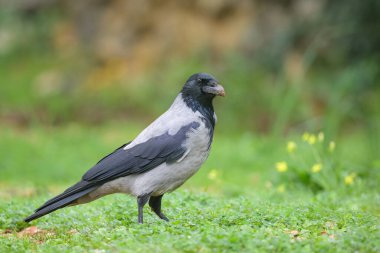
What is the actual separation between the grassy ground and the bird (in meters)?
0.24

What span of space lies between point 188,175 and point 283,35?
34.8 ft

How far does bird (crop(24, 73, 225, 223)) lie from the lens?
19.6ft

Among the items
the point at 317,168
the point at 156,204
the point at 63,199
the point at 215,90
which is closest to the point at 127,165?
the point at 156,204

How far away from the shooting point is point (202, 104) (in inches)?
252

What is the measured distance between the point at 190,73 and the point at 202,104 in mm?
9810

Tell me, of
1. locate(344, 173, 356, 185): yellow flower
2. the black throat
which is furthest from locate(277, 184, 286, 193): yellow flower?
the black throat

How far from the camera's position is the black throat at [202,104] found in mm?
6320

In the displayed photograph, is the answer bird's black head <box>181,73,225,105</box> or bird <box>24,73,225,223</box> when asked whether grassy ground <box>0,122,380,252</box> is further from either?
bird's black head <box>181,73,225,105</box>

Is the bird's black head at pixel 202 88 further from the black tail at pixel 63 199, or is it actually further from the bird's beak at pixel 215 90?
the black tail at pixel 63 199

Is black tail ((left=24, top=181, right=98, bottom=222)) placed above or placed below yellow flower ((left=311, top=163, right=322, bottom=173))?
below

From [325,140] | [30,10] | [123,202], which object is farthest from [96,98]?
[123,202]

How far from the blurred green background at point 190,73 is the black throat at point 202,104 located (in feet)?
16.0

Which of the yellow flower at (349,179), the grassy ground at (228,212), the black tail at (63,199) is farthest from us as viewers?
the yellow flower at (349,179)

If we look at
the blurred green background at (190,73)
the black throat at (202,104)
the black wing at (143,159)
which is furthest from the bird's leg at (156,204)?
the blurred green background at (190,73)
